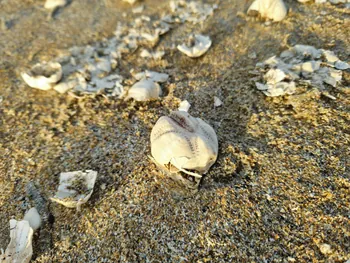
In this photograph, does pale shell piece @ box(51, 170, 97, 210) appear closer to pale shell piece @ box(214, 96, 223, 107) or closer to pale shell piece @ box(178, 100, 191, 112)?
pale shell piece @ box(178, 100, 191, 112)

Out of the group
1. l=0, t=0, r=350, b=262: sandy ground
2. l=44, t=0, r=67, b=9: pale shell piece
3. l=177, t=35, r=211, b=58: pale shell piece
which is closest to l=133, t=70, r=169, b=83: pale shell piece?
l=0, t=0, r=350, b=262: sandy ground

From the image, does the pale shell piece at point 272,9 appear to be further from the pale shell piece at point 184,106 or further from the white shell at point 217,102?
the pale shell piece at point 184,106

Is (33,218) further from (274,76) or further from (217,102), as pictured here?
(274,76)

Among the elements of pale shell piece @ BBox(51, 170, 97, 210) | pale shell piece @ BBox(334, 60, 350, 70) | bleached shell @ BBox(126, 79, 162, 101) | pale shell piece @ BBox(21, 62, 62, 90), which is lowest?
pale shell piece @ BBox(51, 170, 97, 210)

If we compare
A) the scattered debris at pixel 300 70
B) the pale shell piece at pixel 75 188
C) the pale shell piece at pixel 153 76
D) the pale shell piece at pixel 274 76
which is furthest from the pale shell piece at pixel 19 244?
the pale shell piece at pixel 274 76

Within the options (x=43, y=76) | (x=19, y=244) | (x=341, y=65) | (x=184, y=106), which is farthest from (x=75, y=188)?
(x=341, y=65)

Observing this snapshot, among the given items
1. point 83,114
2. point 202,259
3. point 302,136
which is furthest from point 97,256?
point 302,136
